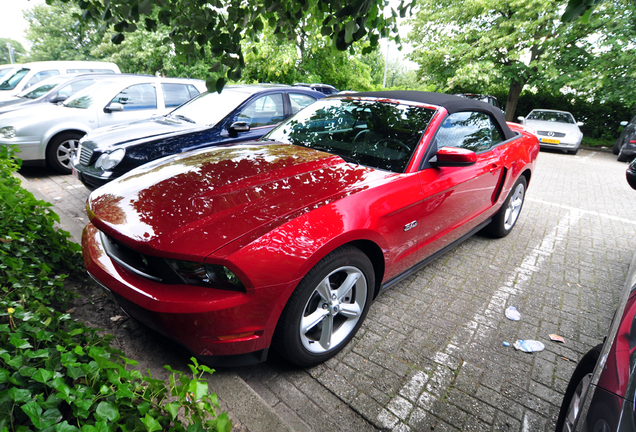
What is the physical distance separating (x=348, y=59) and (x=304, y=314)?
21.0m

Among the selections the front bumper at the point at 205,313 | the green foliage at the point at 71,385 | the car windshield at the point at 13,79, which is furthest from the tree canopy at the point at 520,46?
the green foliage at the point at 71,385

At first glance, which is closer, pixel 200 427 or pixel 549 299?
pixel 200 427

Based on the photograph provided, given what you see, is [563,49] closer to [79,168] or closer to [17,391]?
[79,168]

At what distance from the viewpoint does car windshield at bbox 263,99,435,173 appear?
287cm

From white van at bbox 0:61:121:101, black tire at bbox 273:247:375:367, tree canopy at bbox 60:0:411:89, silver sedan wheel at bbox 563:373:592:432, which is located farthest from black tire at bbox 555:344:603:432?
white van at bbox 0:61:121:101

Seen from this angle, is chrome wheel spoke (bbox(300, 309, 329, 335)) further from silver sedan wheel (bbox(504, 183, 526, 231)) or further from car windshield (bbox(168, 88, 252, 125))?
car windshield (bbox(168, 88, 252, 125))

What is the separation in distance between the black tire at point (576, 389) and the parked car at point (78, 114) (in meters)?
6.93

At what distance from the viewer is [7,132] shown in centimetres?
588

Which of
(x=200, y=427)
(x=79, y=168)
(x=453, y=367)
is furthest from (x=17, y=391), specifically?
(x=79, y=168)

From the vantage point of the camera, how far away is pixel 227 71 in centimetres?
244

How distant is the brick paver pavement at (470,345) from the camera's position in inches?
82.6

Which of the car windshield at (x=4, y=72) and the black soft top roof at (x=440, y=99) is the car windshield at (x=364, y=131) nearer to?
the black soft top roof at (x=440, y=99)

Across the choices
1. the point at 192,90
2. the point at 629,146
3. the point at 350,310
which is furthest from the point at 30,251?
the point at 629,146

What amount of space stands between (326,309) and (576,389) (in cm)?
132
